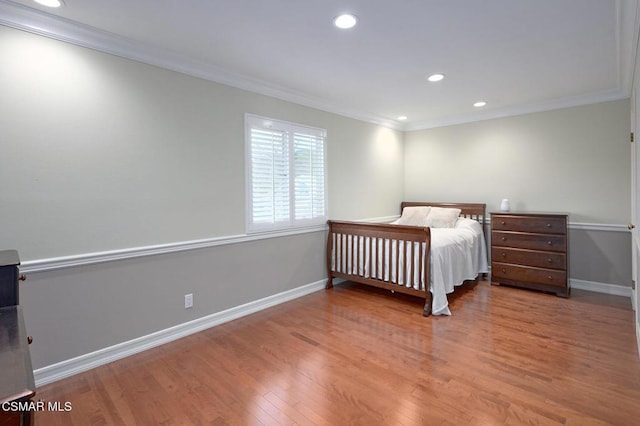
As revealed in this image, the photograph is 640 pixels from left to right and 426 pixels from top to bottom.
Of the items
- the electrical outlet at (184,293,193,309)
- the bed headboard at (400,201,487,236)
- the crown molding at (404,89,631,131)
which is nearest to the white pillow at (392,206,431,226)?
the bed headboard at (400,201,487,236)

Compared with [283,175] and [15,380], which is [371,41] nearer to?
[283,175]

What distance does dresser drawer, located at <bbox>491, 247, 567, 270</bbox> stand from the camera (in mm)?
3777

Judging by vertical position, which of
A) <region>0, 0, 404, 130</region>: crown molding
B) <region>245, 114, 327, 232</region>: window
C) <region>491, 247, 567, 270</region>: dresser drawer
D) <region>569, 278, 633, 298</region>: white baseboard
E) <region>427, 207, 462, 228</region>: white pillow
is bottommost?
<region>569, 278, 633, 298</region>: white baseboard

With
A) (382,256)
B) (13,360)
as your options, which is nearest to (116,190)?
(13,360)

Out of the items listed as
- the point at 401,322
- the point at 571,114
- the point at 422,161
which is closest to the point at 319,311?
the point at 401,322

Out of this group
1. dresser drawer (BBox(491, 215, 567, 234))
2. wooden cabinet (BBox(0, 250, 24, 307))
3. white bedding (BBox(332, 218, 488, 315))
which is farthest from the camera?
dresser drawer (BBox(491, 215, 567, 234))

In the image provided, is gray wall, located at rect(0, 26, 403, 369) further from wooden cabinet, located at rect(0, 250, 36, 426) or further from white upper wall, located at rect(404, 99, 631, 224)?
white upper wall, located at rect(404, 99, 631, 224)

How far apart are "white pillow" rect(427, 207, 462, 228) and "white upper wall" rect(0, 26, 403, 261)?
2.72m

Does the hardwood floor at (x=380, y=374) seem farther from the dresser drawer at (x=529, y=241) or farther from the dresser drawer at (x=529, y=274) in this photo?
the dresser drawer at (x=529, y=241)

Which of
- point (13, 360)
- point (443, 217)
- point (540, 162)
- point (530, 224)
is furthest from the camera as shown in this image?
point (443, 217)

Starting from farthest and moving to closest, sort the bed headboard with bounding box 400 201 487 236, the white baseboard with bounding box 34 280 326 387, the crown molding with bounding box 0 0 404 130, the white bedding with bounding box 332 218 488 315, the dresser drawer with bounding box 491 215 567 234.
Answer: the bed headboard with bounding box 400 201 487 236 → the dresser drawer with bounding box 491 215 567 234 → the white bedding with bounding box 332 218 488 315 → the white baseboard with bounding box 34 280 326 387 → the crown molding with bounding box 0 0 404 130

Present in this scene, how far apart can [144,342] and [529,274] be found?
421 cm

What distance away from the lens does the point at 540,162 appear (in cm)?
432

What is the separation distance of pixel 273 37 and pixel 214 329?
255cm
